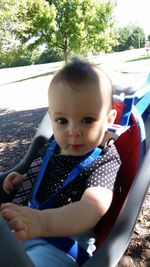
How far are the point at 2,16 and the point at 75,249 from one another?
7.44 m

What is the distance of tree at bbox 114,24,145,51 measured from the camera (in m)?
39.8

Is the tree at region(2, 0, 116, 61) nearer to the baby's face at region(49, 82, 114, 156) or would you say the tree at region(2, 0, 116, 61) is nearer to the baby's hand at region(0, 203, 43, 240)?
the baby's face at region(49, 82, 114, 156)

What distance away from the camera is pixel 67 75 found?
1354mm

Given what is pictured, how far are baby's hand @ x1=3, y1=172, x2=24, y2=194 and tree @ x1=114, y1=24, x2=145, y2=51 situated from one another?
38.4 m

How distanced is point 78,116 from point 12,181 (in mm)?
597

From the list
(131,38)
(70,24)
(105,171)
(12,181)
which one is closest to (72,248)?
(105,171)

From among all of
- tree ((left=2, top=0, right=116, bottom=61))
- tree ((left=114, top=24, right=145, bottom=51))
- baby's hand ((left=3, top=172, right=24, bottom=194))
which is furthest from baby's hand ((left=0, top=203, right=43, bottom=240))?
tree ((left=114, top=24, right=145, bottom=51))

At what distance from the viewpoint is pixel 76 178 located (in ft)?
4.61

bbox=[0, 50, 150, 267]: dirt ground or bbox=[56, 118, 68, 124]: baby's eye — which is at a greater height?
bbox=[56, 118, 68, 124]: baby's eye

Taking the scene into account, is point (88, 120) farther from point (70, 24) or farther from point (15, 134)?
point (70, 24)

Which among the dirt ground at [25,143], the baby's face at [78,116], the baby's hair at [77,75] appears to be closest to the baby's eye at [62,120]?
the baby's face at [78,116]

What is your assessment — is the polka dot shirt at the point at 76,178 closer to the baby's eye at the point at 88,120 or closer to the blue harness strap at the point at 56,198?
the blue harness strap at the point at 56,198

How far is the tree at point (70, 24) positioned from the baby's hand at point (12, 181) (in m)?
12.2

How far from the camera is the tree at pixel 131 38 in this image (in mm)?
39812
